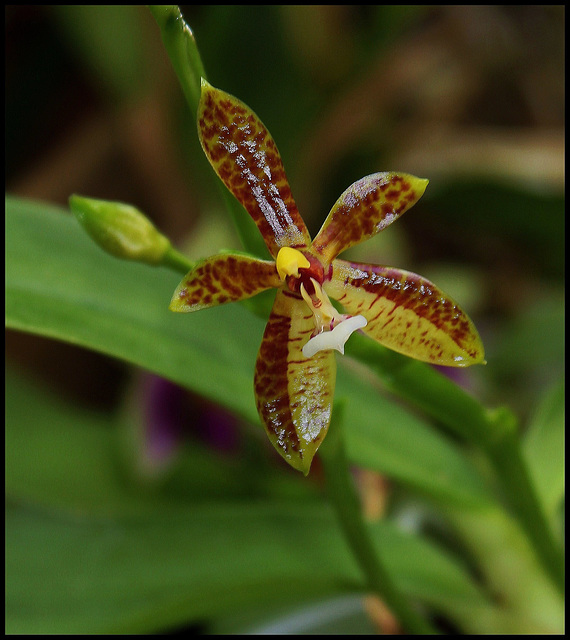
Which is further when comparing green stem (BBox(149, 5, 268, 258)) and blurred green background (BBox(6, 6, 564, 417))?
blurred green background (BBox(6, 6, 564, 417))

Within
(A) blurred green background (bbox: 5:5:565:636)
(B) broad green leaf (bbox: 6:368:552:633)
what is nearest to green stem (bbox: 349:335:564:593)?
(B) broad green leaf (bbox: 6:368:552:633)

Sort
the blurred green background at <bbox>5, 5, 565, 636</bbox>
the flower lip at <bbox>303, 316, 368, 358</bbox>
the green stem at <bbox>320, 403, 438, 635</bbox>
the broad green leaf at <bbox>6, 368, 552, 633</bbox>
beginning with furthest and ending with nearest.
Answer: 1. the blurred green background at <bbox>5, 5, 565, 636</bbox>
2. the broad green leaf at <bbox>6, 368, 552, 633</bbox>
3. the green stem at <bbox>320, 403, 438, 635</bbox>
4. the flower lip at <bbox>303, 316, 368, 358</bbox>

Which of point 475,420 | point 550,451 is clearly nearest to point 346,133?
point 550,451

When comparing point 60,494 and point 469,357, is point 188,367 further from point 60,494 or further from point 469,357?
point 60,494

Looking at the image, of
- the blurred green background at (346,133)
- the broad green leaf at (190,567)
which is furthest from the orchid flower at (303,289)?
the blurred green background at (346,133)

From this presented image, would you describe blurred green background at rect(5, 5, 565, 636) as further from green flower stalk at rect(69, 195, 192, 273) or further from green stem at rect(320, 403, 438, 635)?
green flower stalk at rect(69, 195, 192, 273)

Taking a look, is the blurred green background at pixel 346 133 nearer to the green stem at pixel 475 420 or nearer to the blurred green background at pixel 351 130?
the blurred green background at pixel 351 130
